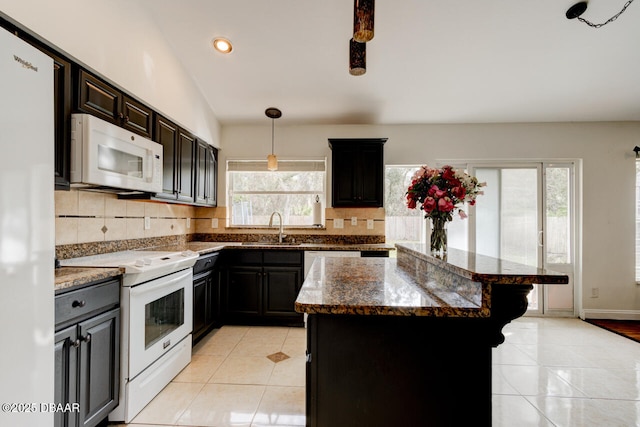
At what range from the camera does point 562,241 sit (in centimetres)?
373

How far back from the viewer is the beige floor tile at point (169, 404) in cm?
180

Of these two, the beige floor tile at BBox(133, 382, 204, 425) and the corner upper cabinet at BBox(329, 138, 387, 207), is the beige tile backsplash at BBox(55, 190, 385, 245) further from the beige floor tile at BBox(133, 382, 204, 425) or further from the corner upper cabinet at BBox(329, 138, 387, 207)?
the beige floor tile at BBox(133, 382, 204, 425)

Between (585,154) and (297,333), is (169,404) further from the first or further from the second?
(585,154)

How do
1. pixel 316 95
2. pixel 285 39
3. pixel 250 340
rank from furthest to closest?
1. pixel 316 95
2. pixel 250 340
3. pixel 285 39

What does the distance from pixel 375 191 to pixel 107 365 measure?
113 inches

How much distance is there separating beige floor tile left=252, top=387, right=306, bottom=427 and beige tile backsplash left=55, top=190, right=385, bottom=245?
5.58ft

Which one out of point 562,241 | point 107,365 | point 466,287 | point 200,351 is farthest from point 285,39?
point 562,241

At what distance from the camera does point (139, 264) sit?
181cm

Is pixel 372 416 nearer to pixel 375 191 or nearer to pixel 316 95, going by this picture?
pixel 375 191

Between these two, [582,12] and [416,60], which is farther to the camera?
[416,60]

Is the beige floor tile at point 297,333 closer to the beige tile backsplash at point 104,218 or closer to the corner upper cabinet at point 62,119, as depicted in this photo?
the beige tile backsplash at point 104,218

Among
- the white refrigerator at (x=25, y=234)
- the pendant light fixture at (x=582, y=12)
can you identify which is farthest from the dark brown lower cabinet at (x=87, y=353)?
the pendant light fixture at (x=582, y=12)

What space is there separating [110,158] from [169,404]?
5.35 ft

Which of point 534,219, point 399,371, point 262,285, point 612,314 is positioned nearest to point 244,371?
point 262,285
